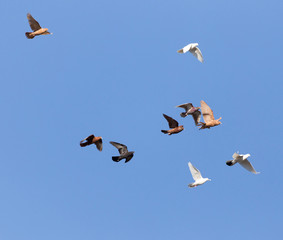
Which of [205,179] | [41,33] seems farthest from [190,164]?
[41,33]

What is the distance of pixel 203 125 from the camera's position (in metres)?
46.5

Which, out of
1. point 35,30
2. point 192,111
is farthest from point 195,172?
point 35,30

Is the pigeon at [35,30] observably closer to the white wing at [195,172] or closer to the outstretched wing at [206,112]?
the outstretched wing at [206,112]

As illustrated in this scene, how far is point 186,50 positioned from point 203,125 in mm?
7502

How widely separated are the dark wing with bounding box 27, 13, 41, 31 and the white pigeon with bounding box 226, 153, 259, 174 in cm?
1912

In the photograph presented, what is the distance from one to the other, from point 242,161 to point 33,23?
798 inches

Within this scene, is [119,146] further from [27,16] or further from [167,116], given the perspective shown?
[27,16]

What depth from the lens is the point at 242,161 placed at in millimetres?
46812

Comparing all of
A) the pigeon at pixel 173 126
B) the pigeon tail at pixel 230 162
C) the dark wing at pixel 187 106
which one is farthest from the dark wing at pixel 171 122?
the pigeon tail at pixel 230 162

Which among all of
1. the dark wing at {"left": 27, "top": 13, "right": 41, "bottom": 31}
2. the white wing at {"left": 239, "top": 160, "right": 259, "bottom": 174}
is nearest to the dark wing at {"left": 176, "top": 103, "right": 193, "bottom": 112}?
the white wing at {"left": 239, "top": 160, "right": 259, "bottom": 174}

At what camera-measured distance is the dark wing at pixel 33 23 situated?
50.0 metres

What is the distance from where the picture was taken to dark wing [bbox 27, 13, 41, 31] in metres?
50.0

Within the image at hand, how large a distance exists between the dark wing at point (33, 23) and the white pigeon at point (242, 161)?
19116 mm

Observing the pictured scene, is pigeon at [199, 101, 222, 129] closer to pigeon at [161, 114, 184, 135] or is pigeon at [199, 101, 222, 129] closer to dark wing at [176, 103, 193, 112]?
dark wing at [176, 103, 193, 112]
